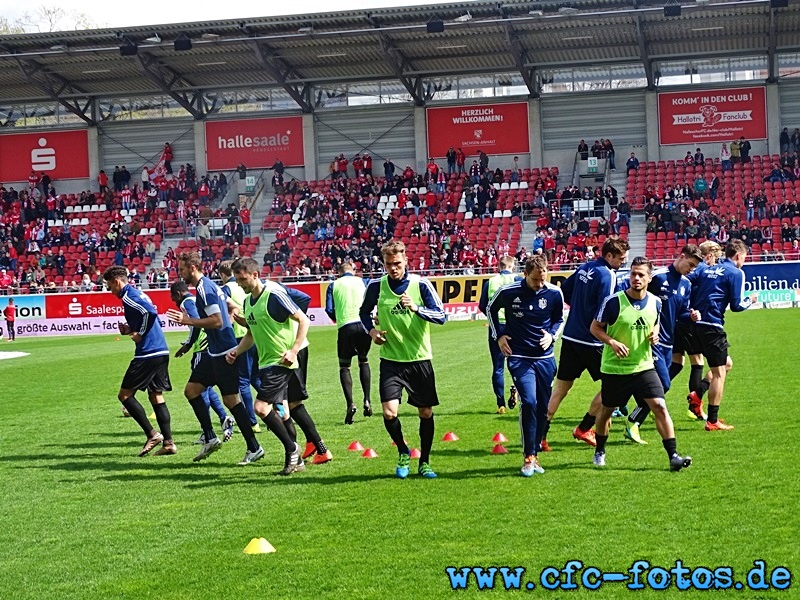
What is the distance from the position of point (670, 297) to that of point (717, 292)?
661 mm

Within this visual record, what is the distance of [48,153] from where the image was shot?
5156 cm

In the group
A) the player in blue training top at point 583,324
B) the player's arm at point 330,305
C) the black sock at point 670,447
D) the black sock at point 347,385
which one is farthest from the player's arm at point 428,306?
the player's arm at point 330,305

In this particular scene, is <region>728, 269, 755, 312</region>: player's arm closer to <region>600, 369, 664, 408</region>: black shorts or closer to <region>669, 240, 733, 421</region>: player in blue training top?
<region>669, 240, 733, 421</region>: player in blue training top

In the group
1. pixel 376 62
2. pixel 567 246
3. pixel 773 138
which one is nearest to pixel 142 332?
pixel 567 246

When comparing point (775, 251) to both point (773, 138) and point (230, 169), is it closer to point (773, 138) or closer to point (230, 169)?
point (773, 138)

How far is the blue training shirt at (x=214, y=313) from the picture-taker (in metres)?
10.8

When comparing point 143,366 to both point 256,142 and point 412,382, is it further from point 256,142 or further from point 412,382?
point 256,142

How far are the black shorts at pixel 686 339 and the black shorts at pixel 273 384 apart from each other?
4.58 metres

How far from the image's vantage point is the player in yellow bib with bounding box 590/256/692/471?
928cm

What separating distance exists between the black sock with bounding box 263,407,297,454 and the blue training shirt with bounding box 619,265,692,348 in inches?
143

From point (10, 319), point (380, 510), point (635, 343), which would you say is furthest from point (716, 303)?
point (10, 319)

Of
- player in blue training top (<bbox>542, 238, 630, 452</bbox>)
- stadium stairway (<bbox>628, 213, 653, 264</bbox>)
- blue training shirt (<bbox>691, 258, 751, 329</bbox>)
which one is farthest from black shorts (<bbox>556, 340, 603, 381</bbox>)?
stadium stairway (<bbox>628, 213, 653, 264</bbox>)

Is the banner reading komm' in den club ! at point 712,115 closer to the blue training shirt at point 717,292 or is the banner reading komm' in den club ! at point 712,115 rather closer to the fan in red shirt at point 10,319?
the fan in red shirt at point 10,319

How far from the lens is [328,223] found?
4519 cm
